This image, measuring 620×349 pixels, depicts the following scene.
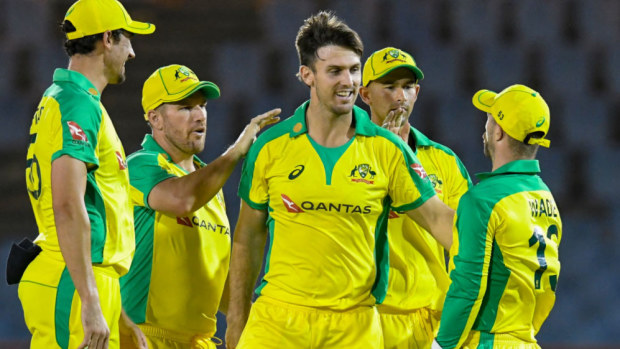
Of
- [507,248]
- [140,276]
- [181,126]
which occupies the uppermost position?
[181,126]

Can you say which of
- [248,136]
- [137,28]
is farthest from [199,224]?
[137,28]

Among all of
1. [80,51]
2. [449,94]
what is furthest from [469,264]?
[449,94]

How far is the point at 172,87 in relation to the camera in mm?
4703

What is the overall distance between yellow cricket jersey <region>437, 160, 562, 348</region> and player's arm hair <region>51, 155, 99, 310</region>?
1.47m

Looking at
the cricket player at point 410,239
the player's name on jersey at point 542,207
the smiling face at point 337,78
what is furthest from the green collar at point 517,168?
the cricket player at point 410,239

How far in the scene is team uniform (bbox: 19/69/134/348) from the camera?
11.6ft

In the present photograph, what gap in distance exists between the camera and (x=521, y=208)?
3748 mm

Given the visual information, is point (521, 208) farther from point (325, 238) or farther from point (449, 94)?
point (449, 94)

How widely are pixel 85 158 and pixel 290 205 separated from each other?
2.79 ft

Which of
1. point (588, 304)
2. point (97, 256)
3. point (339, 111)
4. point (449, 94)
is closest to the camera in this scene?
point (97, 256)

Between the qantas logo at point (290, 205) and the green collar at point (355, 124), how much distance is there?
284 mm

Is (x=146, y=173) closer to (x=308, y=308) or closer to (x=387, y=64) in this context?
(x=308, y=308)

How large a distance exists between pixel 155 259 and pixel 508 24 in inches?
313

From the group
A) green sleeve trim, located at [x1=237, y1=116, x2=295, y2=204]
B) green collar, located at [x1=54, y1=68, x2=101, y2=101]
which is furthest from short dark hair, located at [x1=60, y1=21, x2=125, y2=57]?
green sleeve trim, located at [x1=237, y1=116, x2=295, y2=204]
